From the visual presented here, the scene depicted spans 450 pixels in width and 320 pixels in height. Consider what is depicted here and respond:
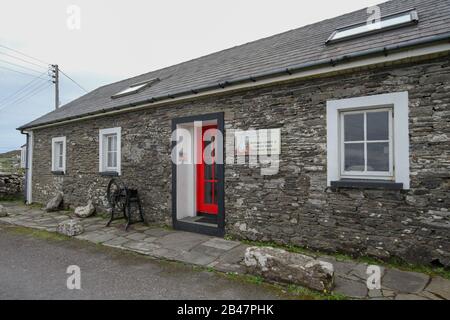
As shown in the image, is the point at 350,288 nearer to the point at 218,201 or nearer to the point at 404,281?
the point at 404,281

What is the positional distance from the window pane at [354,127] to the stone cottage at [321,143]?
0.07 ft

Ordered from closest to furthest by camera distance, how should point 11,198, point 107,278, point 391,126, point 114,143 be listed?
point 107,278 < point 391,126 < point 114,143 < point 11,198

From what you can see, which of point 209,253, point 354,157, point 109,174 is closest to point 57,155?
point 109,174

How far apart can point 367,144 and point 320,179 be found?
0.94 metres

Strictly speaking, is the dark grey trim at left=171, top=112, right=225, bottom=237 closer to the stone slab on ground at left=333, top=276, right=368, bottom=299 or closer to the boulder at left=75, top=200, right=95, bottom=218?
the stone slab on ground at left=333, top=276, right=368, bottom=299

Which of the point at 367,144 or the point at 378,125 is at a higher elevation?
the point at 378,125

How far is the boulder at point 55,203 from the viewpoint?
9.19 m

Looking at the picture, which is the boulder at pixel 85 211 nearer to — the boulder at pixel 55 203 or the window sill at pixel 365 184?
the boulder at pixel 55 203

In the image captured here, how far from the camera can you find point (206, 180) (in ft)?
22.3

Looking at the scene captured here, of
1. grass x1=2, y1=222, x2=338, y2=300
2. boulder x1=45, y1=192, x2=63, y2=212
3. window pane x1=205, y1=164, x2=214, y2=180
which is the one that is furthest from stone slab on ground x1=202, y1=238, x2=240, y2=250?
boulder x1=45, y1=192, x2=63, y2=212

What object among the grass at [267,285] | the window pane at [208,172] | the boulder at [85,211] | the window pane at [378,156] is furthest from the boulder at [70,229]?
the window pane at [378,156]

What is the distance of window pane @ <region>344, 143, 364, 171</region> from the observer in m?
4.45

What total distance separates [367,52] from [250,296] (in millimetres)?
3820

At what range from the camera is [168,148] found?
21.7 feet
